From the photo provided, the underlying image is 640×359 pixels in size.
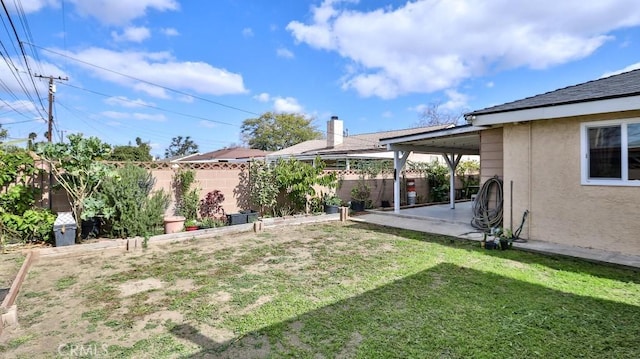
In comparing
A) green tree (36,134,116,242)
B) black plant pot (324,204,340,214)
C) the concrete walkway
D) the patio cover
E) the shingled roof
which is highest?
the shingled roof

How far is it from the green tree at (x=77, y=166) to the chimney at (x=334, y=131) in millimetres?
16037

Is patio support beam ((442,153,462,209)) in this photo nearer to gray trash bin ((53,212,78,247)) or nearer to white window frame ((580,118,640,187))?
white window frame ((580,118,640,187))

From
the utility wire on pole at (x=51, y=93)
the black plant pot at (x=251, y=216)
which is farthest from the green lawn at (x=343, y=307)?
the utility wire on pole at (x=51, y=93)

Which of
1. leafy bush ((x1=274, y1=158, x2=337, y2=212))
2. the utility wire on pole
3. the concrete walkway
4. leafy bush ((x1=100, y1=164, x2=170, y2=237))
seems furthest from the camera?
the utility wire on pole

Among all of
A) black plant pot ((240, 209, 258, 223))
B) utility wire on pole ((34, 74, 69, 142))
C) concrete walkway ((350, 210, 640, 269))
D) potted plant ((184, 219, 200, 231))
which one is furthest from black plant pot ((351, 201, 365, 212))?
utility wire on pole ((34, 74, 69, 142))

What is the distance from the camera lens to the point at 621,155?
5281 mm

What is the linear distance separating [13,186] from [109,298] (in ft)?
14.9

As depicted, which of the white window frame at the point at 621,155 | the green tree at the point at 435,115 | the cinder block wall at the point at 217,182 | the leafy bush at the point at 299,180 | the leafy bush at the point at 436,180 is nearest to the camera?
the white window frame at the point at 621,155

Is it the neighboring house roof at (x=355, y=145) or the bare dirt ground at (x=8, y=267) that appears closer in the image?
the bare dirt ground at (x=8, y=267)

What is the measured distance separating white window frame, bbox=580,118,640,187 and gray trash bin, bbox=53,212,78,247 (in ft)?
30.8

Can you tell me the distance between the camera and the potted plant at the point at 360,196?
36.2ft

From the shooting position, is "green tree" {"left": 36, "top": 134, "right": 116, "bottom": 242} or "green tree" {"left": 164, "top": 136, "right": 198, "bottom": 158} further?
"green tree" {"left": 164, "top": 136, "right": 198, "bottom": 158}

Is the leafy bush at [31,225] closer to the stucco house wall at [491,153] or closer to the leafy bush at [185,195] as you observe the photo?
the leafy bush at [185,195]

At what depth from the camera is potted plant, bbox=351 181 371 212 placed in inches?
435
